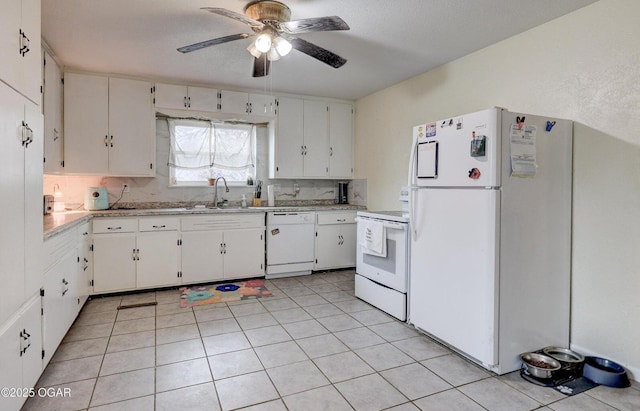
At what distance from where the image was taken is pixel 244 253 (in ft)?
14.2

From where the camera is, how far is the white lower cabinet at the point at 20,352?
1.54 m

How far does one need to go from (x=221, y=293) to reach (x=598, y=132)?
3.58m

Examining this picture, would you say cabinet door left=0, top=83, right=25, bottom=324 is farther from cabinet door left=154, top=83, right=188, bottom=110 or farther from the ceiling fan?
A: cabinet door left=154, top=83, right=188, bottom=110

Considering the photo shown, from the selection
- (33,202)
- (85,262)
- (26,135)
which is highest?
(26,135)

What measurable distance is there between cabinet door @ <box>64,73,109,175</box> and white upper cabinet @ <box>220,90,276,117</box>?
1268 mm

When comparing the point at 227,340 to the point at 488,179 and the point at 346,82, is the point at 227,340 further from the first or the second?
the point at 346,82

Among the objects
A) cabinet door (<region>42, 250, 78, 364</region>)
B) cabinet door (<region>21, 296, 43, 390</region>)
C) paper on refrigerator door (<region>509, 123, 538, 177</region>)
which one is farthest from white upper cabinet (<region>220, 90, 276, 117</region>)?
paper on refrigerator door (<region>509, 123, 538, 177</region>)

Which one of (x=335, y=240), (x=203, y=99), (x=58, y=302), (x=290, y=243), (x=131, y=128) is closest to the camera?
(x=58, y=302)

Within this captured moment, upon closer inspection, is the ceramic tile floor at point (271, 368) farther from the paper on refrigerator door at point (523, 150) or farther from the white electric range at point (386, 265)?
the paper on refrigerator door at point (523, 150)

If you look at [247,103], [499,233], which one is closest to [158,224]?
[247,103]

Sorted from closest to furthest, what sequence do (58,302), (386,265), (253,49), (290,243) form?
1. (58,302)
2. (253,49)
3. (386,265)
4. (290,243)

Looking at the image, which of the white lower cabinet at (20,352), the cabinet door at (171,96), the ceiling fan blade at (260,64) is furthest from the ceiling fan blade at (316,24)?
the cabinet door at (171,96)

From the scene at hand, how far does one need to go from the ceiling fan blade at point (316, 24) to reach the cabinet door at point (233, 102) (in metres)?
2.20

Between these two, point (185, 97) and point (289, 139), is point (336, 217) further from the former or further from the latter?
point (185, 97)
